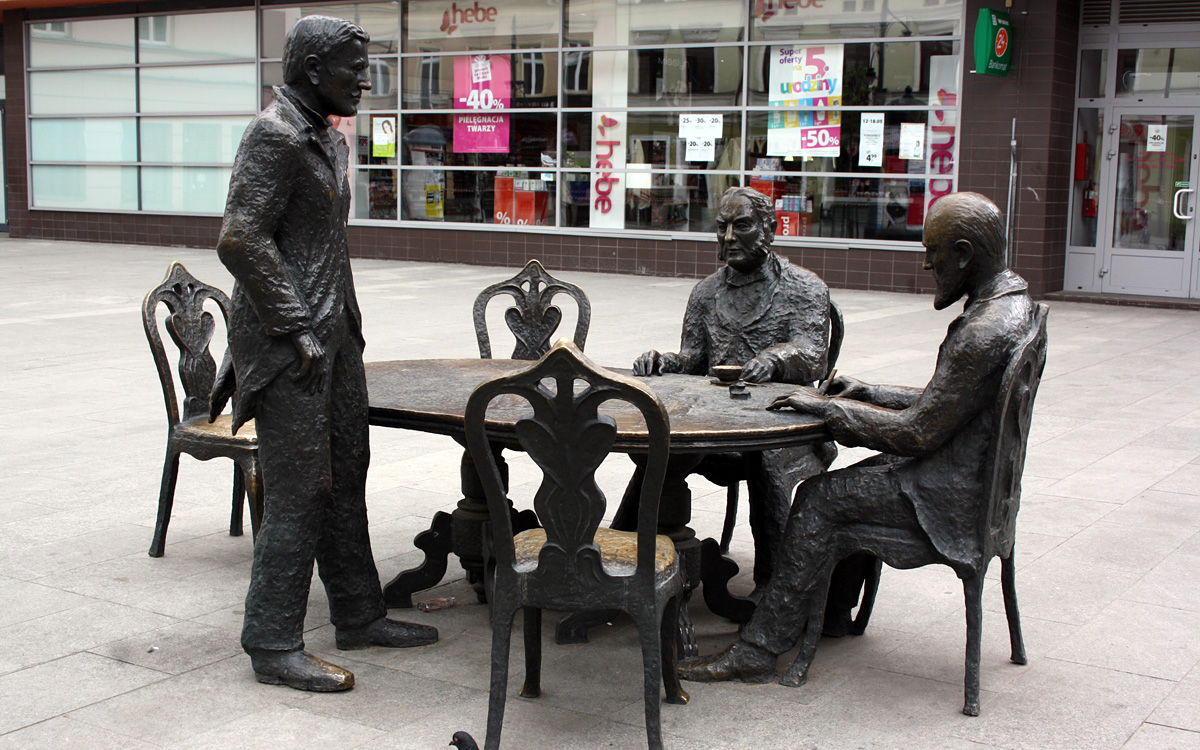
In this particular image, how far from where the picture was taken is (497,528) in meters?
3.24

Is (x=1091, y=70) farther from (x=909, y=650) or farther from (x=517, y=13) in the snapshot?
(x=909, y=650)

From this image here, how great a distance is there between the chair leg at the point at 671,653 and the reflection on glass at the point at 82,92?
20538mm

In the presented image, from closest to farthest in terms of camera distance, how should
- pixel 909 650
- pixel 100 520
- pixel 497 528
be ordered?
pixel 497 528 < pixel 909 650 < pixel 100 520

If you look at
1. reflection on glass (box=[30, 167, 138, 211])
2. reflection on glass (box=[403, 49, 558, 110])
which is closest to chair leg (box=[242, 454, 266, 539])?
reflection on glass (box=[403, 49, 558, 110])

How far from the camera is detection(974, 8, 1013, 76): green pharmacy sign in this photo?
1388 cm

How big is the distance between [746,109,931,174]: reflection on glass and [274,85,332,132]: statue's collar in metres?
12.4

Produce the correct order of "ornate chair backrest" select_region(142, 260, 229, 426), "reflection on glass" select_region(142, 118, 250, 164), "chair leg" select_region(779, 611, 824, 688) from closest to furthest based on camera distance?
"chair leg" select_region(779, 611, 824, 688), "ornate chair backrest" select_region(142, 260, 229, 426), "reflection on glass" select_region(142, 118, 250, 164)

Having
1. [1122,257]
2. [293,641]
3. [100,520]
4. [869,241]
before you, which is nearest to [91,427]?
[100,520]

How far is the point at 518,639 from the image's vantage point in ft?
13.8

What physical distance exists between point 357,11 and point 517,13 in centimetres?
281

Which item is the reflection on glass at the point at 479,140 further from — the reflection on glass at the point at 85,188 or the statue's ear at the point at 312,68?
the statue's ear at the point at 312,68

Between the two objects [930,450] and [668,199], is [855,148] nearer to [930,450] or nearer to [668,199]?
[668,199]

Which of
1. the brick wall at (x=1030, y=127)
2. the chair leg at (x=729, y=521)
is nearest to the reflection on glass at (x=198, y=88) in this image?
the brick wall at (x=1030, y=127)

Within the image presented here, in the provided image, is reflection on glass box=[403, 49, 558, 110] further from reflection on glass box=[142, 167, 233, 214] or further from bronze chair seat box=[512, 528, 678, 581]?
bronze chair seat box=[512, 528, 678, 581]
